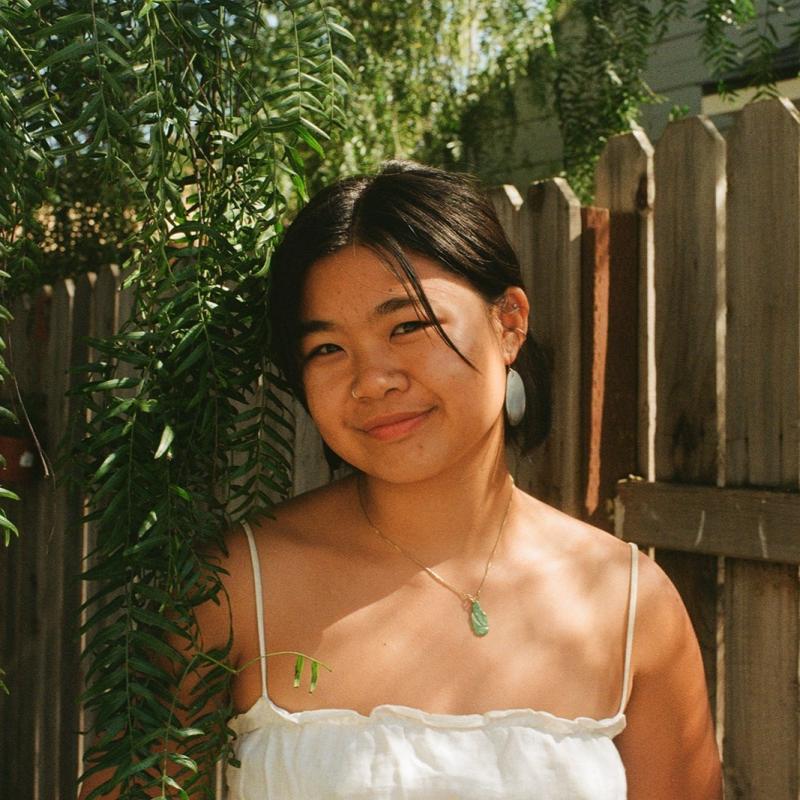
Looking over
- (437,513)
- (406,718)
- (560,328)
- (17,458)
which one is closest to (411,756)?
(406,718)

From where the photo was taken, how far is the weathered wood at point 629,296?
235cm

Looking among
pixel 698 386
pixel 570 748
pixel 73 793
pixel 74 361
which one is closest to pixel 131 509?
pixel 570 748

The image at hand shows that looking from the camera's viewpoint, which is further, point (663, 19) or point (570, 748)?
point (663, 19)

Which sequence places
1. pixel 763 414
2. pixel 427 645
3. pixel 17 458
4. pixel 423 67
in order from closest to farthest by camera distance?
pixel 427 645 → pixel 763 414 → pixel 17 458 → pixel 423 67

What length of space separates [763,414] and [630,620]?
645 mm

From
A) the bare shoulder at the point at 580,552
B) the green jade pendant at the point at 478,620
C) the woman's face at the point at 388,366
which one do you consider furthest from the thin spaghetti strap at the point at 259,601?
the bare shoulder at the point at 580,552

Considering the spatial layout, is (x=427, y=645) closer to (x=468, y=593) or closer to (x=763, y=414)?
(x=468, y=593)

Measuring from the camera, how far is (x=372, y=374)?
4.91 ft

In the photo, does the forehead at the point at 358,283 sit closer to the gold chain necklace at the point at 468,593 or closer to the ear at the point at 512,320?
the ear at the point at 512,320

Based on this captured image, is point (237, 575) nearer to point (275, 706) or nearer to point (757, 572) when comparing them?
point (275, 706)

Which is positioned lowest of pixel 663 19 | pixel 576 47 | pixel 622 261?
pixel 622 261

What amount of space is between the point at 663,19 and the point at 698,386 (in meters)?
2.71

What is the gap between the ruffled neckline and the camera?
151cm

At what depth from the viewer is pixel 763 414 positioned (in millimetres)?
2109
